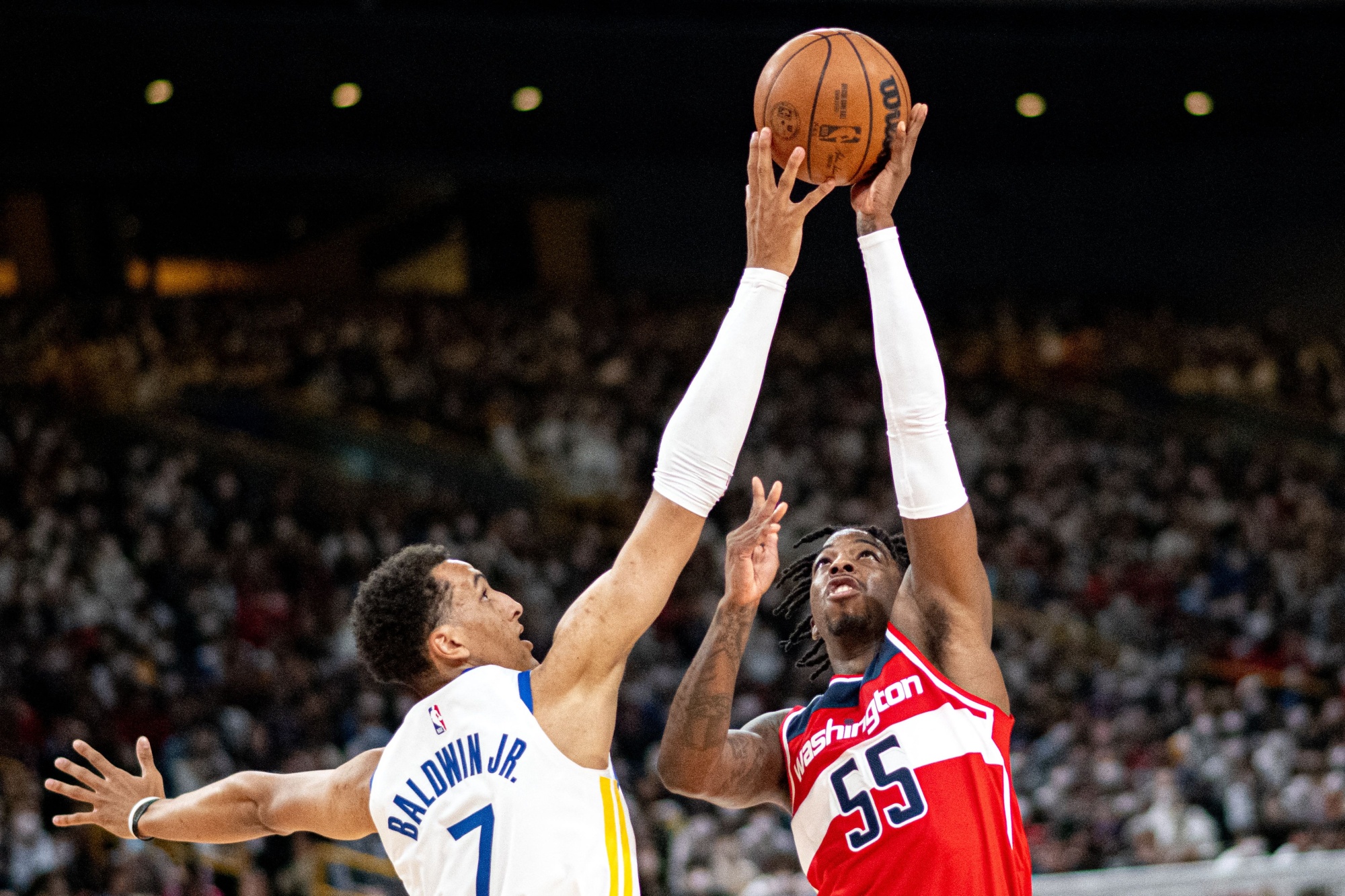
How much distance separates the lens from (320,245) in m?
23.8

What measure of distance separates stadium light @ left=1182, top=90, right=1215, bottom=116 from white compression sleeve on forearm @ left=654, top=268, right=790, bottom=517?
21.1m

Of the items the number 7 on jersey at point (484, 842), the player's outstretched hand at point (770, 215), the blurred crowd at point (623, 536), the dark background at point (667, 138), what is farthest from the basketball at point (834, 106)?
the dark background at point (667, 138)

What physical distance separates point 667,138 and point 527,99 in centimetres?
339

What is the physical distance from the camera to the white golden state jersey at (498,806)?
9.16 feet

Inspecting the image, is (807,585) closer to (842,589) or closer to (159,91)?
(842,589)

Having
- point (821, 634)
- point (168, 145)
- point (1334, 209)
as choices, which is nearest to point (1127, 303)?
point (1334, 209)

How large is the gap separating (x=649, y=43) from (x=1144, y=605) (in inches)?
385

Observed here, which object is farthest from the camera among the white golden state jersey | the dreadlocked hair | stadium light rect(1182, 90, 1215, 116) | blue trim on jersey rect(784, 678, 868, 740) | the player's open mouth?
stadium light rect(1182, 90, 1215, 116)

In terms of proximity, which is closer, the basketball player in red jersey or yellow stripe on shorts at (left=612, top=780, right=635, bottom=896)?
yellow stripe on shorts at (left=612, top=780, right=635, bottom=896)

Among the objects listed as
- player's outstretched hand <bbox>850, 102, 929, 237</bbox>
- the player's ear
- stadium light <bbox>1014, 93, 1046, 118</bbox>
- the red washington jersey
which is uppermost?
stadium light <bbox>1014, 93, 1046, 118</bbox>

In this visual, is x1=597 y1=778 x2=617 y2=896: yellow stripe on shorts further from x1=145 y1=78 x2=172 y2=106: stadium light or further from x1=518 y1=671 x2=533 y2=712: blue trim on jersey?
x1=145 y1=78 x2=172 y2=106: stadium light

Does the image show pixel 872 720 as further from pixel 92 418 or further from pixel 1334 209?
pixel 1334 209

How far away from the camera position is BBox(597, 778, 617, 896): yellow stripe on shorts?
2.82 m

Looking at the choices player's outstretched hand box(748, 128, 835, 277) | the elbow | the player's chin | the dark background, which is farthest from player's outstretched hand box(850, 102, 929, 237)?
the dark background
